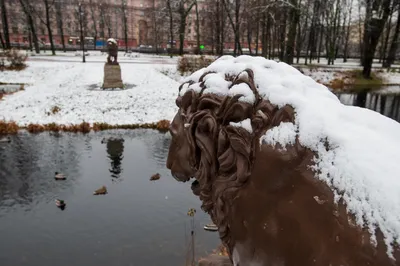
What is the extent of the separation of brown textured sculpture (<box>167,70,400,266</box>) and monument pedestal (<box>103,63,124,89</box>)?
58.3ft

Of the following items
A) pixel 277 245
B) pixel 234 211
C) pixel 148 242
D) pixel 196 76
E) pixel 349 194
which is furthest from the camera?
pixel 148 242

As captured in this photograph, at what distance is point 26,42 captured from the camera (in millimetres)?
67625

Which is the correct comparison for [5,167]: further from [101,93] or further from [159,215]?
[101,93]

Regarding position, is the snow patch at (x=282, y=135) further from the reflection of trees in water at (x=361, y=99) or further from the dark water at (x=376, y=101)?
the reflection of trees in water at (x=361, y=99)

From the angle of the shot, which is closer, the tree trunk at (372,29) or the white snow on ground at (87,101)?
the white snow on ground at (87,101)

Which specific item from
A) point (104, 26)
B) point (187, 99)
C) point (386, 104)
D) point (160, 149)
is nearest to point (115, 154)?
point (160, 149)

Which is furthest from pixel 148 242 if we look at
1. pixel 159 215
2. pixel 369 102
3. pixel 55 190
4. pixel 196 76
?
pixel 369 102

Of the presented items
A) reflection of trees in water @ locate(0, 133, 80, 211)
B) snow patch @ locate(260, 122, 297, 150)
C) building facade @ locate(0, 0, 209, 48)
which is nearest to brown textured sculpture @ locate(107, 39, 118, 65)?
reflection of trees in water @ locate(0, 133, 80, 211)

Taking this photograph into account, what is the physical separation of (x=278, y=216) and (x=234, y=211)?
11.2 inches

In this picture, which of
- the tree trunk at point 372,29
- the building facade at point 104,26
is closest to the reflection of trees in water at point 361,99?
the tree trunk at point 372,29

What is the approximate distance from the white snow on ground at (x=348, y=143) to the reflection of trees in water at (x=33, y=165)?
687 cm

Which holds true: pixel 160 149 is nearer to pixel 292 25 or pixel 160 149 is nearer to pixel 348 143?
pixel 348 143

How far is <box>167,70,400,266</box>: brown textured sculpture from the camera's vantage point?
61.1 inches

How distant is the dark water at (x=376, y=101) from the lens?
57.5ft
